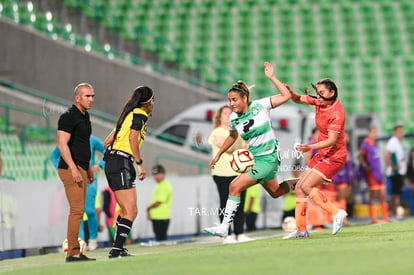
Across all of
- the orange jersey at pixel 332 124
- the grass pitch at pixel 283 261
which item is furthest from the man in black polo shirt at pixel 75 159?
the orange jersey at pixel 332 124

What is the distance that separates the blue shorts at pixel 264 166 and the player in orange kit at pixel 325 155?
413mm

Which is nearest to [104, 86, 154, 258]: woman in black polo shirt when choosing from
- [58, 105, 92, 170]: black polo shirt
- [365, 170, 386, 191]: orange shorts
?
[58, 105, 92, 170]: black polo shirt

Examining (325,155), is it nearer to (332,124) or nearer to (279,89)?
(332,124)

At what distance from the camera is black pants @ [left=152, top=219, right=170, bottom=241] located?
720 inches

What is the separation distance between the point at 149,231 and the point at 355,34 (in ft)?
56.2

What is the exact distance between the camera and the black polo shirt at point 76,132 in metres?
11.3

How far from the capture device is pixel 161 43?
2964 centimetres

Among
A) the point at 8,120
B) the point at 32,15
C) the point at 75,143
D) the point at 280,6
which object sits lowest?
the point at 75,143

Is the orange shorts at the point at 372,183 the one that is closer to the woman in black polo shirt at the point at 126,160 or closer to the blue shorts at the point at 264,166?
the blue shorts at the point at 264,166

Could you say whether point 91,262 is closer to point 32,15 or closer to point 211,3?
point 32,15

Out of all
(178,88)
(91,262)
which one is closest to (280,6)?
(178,88)

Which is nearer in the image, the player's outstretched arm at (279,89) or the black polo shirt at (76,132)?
the black polo shirt at (76,132)

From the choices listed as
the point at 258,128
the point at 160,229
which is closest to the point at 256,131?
the point at 258,128

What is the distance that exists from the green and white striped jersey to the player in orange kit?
0.49m
